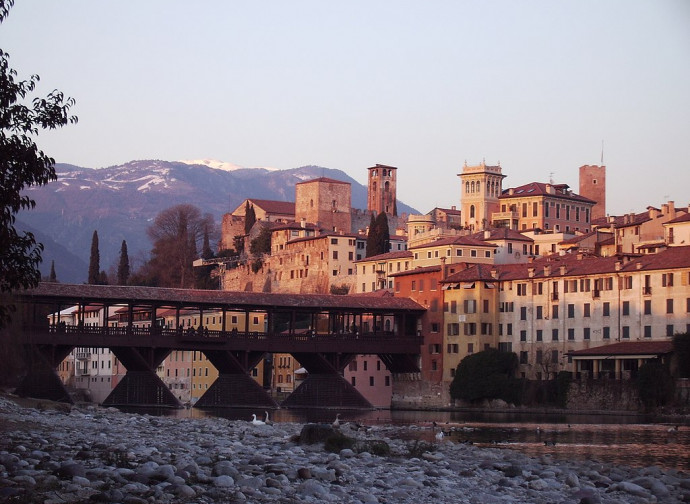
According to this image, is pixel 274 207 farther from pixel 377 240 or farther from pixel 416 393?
pixel 416 393

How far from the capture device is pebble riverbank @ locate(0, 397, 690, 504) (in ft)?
54.8

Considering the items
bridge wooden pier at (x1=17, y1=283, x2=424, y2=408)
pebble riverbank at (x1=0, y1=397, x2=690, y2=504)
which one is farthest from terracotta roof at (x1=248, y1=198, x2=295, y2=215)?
pebble riverbank at (x1=0, y1=397, x2=690, y2=504)

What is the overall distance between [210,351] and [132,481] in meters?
47.7

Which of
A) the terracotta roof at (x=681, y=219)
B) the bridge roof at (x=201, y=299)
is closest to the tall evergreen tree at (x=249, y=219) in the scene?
the bridge roof at (x=201, y=299)

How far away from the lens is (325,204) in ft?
419

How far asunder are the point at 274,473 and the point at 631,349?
42.0m

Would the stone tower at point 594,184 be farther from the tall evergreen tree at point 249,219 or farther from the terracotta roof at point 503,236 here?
the terracotta roof at point 503,236

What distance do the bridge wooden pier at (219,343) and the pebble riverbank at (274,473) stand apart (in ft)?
91.4

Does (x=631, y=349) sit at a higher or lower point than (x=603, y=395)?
higher

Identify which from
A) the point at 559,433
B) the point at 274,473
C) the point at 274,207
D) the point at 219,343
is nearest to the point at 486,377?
the point at 219,343

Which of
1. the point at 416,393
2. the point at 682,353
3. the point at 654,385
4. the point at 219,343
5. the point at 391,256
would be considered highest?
the point at 391,256

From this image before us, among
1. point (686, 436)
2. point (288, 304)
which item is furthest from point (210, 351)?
point (686, 436)

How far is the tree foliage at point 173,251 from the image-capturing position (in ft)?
377

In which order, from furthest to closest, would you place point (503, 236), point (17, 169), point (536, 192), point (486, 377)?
point (536, 192), point (503, 236), point (486, 377), point (17, 169)
